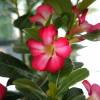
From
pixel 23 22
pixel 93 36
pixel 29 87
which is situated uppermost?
pixel 23 22

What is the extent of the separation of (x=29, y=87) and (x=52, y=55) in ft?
0.26

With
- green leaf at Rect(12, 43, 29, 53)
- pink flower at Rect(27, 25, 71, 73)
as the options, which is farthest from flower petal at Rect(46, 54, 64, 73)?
green leaf at Rect(12, 43, 29, 53)

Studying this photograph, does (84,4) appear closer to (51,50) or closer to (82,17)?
(82,17)

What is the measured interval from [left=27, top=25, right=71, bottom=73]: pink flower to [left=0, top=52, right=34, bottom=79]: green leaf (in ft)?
0.47

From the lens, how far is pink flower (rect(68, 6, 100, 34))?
0.72 meters

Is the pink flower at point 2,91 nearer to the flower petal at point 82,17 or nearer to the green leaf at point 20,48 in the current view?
the green leaf at point 20,48

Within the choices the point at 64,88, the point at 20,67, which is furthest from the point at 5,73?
the point at 64,88

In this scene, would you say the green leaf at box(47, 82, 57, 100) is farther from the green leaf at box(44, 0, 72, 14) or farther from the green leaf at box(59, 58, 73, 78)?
the green leaf at box(44, 0, 72, 14)

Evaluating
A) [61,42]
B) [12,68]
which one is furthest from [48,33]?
[12,68]

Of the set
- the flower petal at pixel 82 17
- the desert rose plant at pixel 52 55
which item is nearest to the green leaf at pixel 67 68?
the desert rose plant at pixel 52 55

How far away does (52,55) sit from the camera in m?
0.67

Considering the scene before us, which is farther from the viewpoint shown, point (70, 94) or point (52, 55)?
point (70, 94)

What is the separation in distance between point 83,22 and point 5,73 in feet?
0.71

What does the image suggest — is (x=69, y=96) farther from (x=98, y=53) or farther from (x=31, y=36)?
(x=98, y=53)
